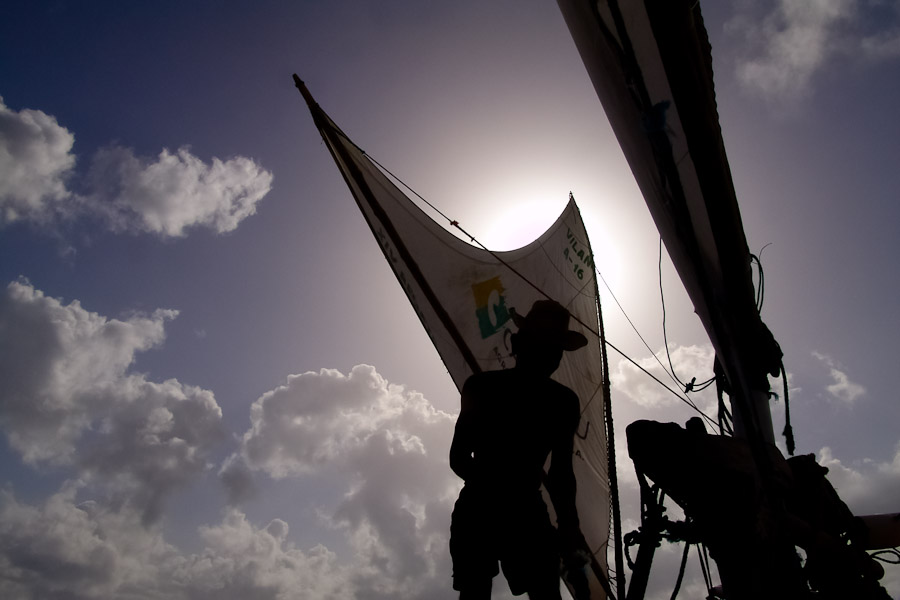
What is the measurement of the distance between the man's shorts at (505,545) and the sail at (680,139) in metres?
1.20

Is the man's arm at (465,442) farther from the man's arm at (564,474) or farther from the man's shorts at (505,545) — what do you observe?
the man's arm at (564,474)

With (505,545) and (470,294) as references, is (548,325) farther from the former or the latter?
(470,294)

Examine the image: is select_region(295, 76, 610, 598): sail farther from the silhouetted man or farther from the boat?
the silhouetted man

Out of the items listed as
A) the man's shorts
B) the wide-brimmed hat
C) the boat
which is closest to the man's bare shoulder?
the wide-brimmed hat

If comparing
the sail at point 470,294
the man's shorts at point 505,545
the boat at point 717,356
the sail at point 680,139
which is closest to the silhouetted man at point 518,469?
the man's shorts at point 505,545

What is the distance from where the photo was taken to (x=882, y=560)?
2.96 meters

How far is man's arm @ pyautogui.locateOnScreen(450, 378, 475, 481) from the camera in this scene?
9.26ft

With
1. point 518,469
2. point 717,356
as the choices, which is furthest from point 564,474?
point 717,356

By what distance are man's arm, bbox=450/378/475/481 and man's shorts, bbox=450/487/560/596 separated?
0.59ft

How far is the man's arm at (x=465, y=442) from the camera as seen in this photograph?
2.82 m

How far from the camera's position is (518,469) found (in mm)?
2746

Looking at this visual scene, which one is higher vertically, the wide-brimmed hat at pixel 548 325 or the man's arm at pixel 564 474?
the wide-brimmed hat at pixel 548 325

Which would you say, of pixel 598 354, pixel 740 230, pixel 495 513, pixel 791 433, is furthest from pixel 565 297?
pixel 495 513

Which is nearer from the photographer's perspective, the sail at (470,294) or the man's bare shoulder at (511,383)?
the man's bare shoulder at (511,383)
